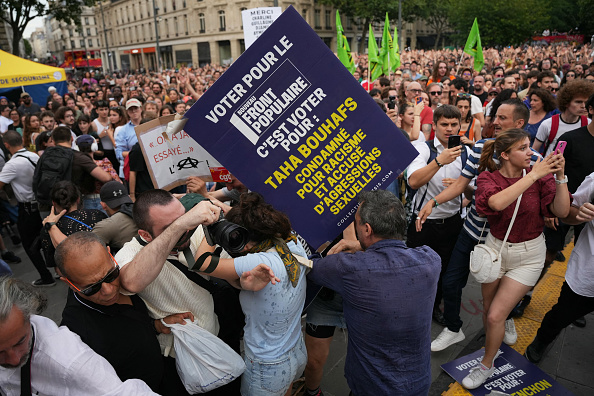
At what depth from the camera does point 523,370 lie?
3.13 m

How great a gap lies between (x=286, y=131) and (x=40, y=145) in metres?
4.37

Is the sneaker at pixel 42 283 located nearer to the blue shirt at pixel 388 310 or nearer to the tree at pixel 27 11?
the blue shirt at pixel 388 310

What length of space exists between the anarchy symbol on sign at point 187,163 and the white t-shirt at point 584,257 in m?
2.94

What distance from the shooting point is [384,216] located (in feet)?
6.77

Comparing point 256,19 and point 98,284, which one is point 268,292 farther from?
point 256,19

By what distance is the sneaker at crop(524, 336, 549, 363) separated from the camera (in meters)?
3.23

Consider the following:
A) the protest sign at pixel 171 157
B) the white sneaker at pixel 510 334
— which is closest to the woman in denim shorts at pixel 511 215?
the white sneaker at pixel 510 334

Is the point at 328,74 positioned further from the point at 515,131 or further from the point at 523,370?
the point at 523,370

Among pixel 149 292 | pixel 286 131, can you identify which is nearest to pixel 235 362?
pixel 149 292

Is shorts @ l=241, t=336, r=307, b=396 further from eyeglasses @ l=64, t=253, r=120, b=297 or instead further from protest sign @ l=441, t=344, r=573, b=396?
protest sign @ l=441, t=344, r=573, b=396

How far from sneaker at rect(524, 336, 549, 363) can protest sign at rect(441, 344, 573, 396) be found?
0.07 meters

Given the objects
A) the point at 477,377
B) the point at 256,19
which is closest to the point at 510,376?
the point at 477,377

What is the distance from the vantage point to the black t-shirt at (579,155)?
139 inches

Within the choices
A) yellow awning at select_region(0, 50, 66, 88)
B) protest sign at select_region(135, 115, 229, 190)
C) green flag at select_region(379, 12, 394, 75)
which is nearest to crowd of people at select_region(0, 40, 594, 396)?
protest sign at select_region(135, 115, 229, 190)
